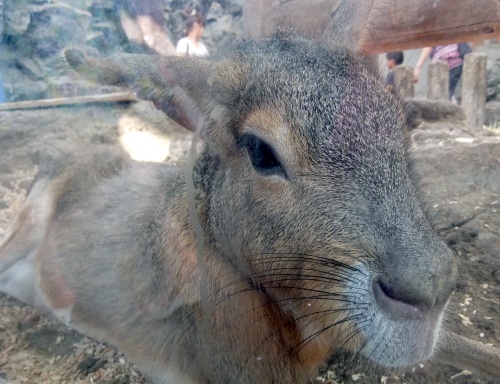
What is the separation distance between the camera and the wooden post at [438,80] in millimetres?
5008

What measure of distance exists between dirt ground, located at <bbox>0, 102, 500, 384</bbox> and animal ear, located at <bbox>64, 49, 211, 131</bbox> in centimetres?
65

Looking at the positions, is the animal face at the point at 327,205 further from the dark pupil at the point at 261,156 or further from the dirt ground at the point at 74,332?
the dirt ground at the point at 74,332

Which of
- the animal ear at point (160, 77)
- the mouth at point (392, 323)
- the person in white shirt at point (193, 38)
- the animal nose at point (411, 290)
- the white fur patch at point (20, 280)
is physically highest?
the person in white shirt at point (193, 38)

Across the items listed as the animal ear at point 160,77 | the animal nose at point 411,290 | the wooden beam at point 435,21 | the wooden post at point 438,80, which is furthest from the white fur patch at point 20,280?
the wooden post at point 438,80

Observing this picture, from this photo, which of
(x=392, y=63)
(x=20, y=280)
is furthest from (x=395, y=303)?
(x=20, y=280)

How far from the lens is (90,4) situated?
2404mm

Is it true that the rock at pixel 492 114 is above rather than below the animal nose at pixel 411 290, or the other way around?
above

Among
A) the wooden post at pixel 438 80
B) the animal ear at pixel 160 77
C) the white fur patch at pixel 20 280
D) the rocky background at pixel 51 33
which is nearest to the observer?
the animal ear at pixel 160 77

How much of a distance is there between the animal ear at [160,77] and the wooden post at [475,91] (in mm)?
6301

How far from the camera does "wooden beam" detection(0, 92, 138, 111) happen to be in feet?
8.26

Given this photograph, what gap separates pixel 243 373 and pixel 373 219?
3.39ft

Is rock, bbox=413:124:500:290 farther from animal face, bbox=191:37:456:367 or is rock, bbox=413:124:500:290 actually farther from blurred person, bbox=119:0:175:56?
blurred person, bbox=119:0:175:56

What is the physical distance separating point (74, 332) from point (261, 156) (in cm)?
137

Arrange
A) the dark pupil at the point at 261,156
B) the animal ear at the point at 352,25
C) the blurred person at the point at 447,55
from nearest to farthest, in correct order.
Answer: the dark pupil at the point at 261,156 → the animal ear at the point at 352,25 → the blurred person at the point at 447,55
